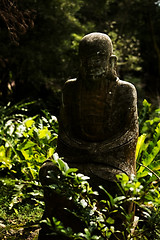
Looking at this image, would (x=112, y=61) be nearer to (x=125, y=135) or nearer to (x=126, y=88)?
(x=126, y=88)

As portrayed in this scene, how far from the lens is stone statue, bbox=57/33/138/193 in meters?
2.85

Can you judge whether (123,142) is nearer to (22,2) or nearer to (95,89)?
(95,89)

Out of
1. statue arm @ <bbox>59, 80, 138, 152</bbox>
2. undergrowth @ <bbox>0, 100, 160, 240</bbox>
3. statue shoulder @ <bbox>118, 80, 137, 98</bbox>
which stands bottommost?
undergrowth @ <bbox>0, 100, 160, 240</bbox>

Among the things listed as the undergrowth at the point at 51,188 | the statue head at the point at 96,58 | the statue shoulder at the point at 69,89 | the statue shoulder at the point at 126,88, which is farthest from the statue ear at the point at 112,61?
the undergrowth at the point at 51,188

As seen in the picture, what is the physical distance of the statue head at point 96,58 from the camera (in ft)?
9.24

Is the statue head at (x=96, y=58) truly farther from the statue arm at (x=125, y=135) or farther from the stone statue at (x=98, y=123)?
the statue arm at (x=125, y=135)

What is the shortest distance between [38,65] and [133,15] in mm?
6397

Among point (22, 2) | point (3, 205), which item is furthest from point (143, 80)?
point (3, 205)

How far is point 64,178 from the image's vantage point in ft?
8.11

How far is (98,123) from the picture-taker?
3.02m

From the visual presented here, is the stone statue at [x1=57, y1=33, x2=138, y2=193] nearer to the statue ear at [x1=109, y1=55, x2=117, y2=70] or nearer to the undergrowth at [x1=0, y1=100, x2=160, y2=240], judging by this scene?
the statue ear at [x1=109, y1=55, x2=117, y2=70]

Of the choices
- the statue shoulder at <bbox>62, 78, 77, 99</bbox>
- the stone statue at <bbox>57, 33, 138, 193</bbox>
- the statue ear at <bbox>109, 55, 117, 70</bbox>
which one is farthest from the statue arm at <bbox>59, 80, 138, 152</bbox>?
the statue shoulder at <bbox>62, 78, 77, 99</bbox>

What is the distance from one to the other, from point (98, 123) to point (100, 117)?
0.06m

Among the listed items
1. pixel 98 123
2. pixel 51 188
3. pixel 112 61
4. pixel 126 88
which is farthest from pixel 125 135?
pixel 51 188
